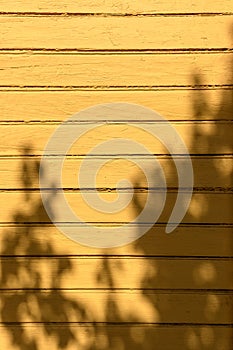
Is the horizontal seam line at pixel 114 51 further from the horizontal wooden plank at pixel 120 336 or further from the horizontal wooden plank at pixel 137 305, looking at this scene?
the horizontal wooden plank at pixel 120 336

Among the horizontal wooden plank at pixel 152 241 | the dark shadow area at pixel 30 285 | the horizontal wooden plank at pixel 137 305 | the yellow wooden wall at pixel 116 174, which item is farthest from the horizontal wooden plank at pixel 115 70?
the horizontal wooden plank at pixel 137 305

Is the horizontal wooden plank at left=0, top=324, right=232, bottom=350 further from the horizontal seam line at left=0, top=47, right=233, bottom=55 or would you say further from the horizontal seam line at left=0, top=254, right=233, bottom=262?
the horizontal seam line at left=0, top=47, right=233, bottom=55

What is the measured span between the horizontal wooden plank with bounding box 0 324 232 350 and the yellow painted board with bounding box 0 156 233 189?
0.89 meters

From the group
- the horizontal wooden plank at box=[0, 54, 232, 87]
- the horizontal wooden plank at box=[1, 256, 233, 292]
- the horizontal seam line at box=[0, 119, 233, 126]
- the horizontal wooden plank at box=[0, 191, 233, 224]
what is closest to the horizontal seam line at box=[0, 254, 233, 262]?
the horizontal wooden plank at box=[1, 256, 233, 292]

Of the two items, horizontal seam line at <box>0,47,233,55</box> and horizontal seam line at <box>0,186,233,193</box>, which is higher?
horizontal seam line at <box>0,47,233,55</box>

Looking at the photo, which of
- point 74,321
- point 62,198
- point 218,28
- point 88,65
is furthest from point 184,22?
point 74,321

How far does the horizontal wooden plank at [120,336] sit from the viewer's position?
3605 millimetres

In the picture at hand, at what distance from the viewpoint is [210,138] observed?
3529 mm

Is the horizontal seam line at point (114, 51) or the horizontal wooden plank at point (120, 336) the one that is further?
the horizontal wooden plank at point (120, 336)

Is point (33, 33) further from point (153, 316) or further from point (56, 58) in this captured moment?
point (153, 316)

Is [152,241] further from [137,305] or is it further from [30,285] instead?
[30,285]

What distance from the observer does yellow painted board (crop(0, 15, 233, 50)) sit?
11.4 feet

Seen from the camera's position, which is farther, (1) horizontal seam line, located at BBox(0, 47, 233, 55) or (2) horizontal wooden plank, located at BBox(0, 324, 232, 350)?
(2) horizontal wooden plank, located at BBox(0, 324, 232, 350)

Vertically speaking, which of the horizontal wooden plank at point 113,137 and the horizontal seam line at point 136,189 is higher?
the horizontal wooden plank at point 113,137
